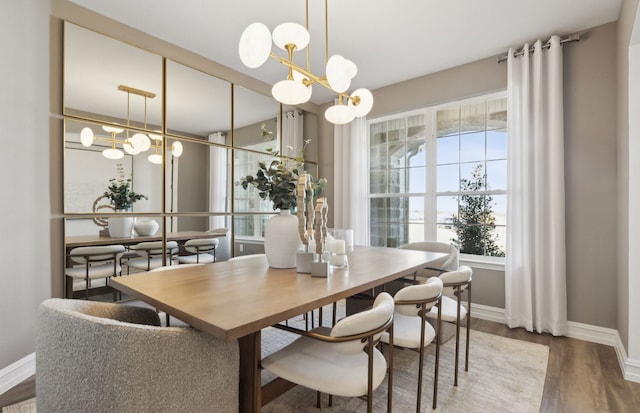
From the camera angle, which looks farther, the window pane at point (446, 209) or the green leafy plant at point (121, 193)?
the window pane at point (446, 209)

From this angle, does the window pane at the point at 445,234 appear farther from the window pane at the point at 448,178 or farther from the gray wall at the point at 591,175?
the gray wall at the point at 591,175

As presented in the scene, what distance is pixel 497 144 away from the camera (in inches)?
130

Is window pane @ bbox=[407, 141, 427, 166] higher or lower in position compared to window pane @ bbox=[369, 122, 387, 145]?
lower

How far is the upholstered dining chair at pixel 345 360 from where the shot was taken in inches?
43.4

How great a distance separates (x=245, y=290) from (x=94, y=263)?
6.18 feet

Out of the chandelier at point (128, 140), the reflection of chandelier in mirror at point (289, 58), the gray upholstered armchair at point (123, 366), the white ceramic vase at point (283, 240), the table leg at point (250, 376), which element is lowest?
the table leg at point (250, 376)

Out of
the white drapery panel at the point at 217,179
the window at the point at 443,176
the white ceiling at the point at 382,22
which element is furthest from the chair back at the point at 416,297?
the white drapery panel at the point at 217,179

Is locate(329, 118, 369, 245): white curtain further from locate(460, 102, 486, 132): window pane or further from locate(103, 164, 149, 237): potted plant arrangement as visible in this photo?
locate(103, 164, 149, 237): potted plant arrangement

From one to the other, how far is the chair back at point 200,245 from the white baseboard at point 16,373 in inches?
52.7

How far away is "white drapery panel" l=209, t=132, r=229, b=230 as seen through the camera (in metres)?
3.37

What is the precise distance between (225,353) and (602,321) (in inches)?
126

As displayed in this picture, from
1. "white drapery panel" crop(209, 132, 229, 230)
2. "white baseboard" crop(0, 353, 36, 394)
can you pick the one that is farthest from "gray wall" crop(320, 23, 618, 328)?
"white baseboard" crop(0, 353, 36, 394)

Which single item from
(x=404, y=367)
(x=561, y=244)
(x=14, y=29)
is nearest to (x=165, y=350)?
(x=404, y=367)

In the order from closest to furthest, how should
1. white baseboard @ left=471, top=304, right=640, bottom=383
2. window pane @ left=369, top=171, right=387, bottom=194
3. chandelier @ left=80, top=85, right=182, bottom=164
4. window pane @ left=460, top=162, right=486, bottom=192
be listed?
white baseboard @ left=471, top=304, right=640, bottom=383 < chandelier @ left=80, top=85, right=182, bottom=164 < window pane @ left=460, top=162, right=486, bottom=192 < window pane @ left=369, top=171, right=387, bottom=194
